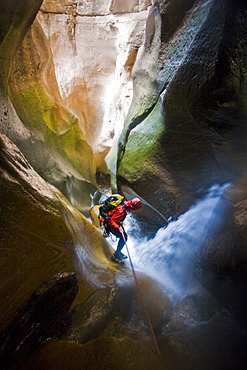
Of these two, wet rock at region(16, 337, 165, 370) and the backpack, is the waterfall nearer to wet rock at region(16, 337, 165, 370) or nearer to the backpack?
the backpack

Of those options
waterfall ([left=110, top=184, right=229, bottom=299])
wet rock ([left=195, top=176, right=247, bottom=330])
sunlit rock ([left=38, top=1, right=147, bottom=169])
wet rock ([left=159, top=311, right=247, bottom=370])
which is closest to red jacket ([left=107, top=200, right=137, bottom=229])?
waterfall ([left=110, top=184, right=229, bottom=299])

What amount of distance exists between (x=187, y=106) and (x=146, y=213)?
3.17m

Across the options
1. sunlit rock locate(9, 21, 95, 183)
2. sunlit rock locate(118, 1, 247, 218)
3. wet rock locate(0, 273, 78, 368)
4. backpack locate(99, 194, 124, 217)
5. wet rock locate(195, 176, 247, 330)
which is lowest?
wet rock locate(195, 176, 247, 330)

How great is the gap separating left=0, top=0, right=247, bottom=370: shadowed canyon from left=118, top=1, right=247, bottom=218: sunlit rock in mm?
23

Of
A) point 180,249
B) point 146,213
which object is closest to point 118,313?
point 180,249

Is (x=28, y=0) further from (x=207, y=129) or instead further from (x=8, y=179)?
(x=207, y=129)

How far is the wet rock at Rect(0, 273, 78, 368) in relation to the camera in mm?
1955

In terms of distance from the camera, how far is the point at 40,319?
2.19m

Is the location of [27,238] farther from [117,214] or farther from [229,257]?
[229,257]

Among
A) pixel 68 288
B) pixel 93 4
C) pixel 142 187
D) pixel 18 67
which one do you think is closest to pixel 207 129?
pixel 142 187

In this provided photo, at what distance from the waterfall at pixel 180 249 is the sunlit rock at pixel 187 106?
350 millimetres

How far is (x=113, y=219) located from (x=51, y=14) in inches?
347

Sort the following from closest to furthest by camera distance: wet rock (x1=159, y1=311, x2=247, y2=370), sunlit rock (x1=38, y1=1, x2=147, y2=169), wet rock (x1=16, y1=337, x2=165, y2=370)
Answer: wet rock (x1=16, y1=337, x2=165, y2=370) < wet rock (x1=159, y1=311, x2=247, y2=370) < sunlit rock (x1=38, y1=1, x2=147, y2=169)

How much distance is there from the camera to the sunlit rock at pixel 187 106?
3.05 metres
